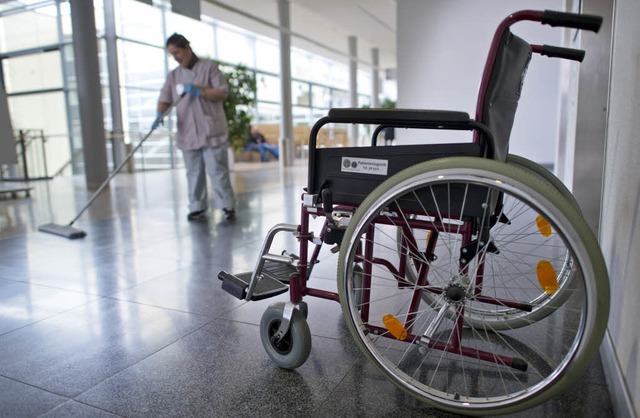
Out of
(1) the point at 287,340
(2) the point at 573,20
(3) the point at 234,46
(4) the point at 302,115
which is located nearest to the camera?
(2) the point at 573,20

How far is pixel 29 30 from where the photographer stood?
22.3 ft

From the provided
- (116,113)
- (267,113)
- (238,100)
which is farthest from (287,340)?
(267,113)

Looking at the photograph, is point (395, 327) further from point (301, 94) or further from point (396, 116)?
point (301, 94)

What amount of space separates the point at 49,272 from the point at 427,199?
2007 millimetres

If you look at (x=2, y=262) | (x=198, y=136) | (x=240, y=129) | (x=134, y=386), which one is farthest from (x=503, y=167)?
(x=240, y=129)

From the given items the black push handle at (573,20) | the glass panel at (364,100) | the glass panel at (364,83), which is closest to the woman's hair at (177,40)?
the black push handle at (573,20)

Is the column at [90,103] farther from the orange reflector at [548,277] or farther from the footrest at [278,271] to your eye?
the orange reflector at [548,277]

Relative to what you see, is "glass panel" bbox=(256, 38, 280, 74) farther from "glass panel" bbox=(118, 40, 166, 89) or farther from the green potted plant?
the green potted plant

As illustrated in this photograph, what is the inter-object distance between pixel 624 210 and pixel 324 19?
11712 mm

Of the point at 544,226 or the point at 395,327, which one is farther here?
the point at 544,226

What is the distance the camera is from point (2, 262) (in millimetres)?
2424

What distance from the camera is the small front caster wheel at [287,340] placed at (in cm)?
118

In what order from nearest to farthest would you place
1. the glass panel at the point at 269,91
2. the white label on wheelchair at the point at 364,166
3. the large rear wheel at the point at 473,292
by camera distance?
the large rear wheel at the point at 473,292, the white label on wheelchair at the point at 364,166, the glass panel at the point at 269,91

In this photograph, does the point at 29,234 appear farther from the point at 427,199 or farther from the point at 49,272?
the point at 427,199
